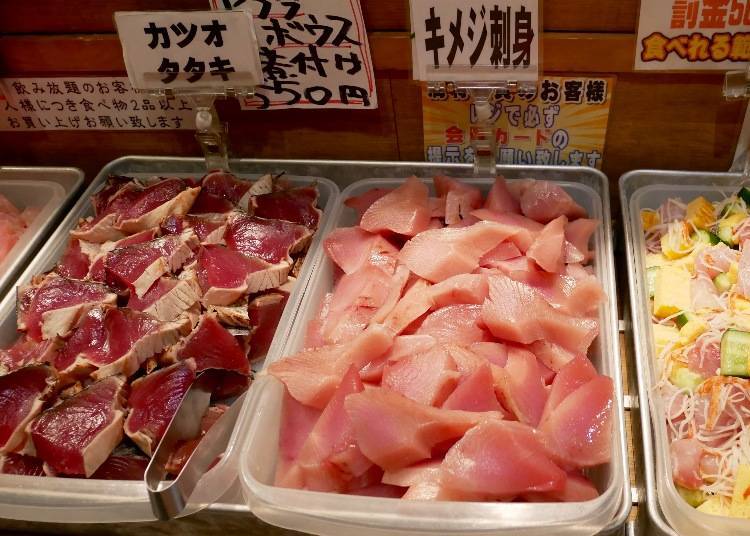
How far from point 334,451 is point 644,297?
822mm

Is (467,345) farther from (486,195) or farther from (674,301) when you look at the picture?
(486,195)

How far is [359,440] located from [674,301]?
2.68ft

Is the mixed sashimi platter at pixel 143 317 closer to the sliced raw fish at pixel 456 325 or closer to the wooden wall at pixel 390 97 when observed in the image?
the wooden wall at pixel 390 97

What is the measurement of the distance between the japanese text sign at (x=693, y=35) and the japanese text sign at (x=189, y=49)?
0.99 m

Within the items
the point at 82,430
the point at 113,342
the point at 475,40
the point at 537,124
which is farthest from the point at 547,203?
the point at 82,430

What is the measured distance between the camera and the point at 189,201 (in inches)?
77.2

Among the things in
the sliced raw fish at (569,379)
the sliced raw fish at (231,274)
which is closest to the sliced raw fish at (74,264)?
the sliced raw fish at (231,274)

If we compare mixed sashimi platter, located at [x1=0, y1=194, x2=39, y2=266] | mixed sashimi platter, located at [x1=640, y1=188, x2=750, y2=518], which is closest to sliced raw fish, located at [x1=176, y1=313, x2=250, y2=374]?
mixed sashimi platter, located at [x1=0, y1=194, x2=39, y2=266]

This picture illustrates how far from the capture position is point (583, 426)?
1.30 metres

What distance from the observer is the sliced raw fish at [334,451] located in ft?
4.37

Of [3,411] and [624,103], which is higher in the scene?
[624,103]

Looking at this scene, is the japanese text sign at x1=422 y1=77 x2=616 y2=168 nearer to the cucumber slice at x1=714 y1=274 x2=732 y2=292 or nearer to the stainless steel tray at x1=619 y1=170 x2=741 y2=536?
the stainless steel tray at x1=619 y1=170 x2=741 y2=536

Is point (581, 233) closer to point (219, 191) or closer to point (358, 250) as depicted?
point (358, 250)

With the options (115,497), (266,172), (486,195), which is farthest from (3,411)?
(486,195)
